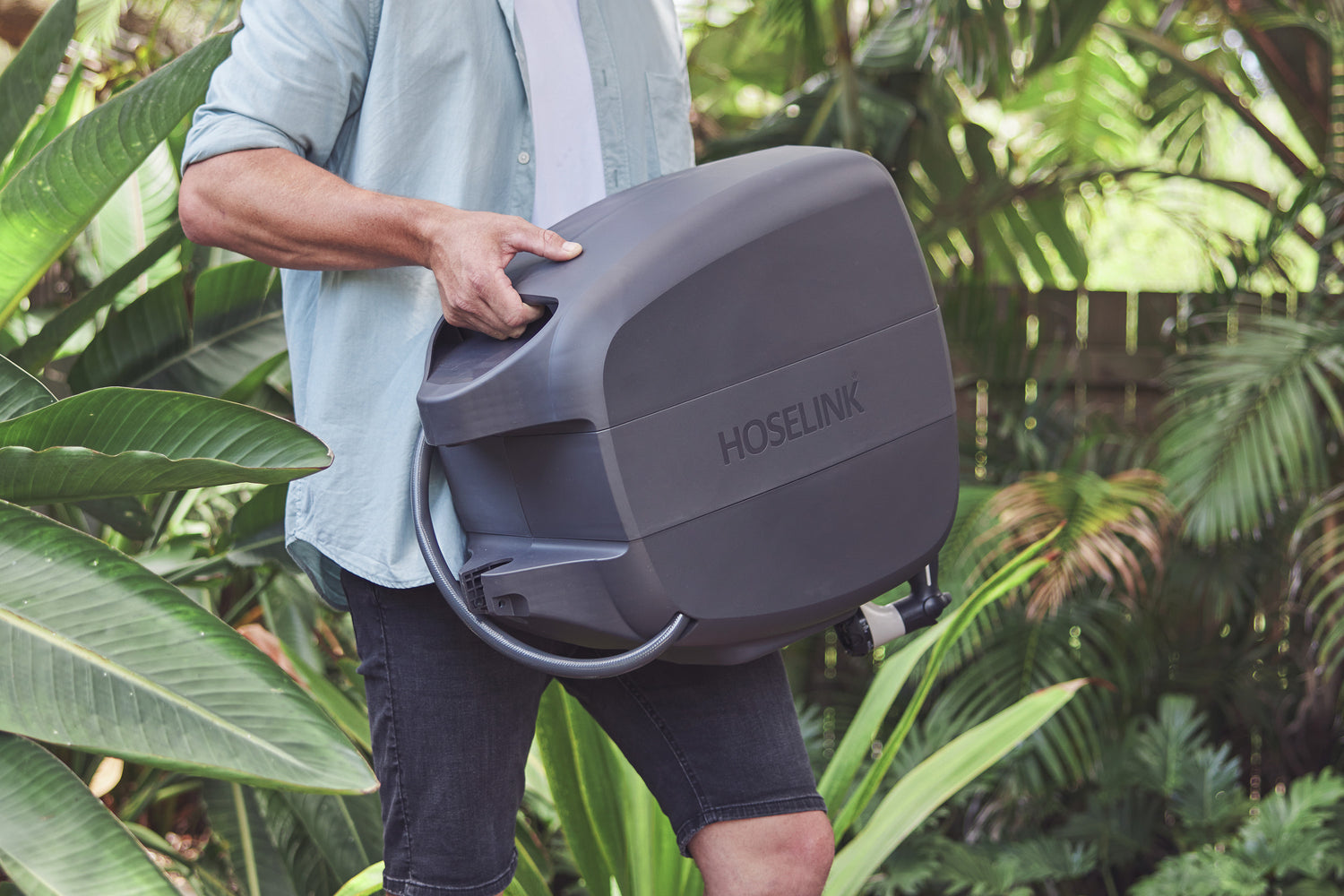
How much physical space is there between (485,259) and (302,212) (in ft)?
0.47

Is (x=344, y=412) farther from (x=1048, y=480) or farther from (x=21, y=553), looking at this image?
(x=1048, y=480)

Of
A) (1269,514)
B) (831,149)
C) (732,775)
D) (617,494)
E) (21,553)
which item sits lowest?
(1269,514)

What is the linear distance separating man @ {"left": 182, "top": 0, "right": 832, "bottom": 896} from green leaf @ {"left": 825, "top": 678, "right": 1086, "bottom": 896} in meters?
0.51

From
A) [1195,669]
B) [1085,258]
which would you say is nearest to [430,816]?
[1195,669]

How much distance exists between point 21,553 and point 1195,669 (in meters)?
2.34

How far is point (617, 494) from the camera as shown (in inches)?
27.7

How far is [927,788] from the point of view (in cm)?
143

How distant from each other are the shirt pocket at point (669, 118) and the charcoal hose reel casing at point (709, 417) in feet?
0.61

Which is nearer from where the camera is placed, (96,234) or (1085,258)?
(96,234)

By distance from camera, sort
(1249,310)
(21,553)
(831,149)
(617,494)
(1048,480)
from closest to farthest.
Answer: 1. (617,494)
2. (831,149)
3. (21,553)
4. (1048,480)
5. (1249,310)

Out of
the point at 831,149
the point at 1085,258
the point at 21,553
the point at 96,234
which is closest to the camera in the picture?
the point at 831,149

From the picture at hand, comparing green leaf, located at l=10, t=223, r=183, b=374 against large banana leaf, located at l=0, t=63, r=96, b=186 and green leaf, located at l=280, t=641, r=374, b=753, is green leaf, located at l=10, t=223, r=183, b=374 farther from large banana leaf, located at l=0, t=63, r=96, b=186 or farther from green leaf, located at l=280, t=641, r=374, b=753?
green leaf, located at l=280, t=641, r=374, b=753

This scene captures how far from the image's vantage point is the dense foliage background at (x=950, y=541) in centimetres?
92

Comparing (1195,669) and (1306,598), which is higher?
(1306,598)
